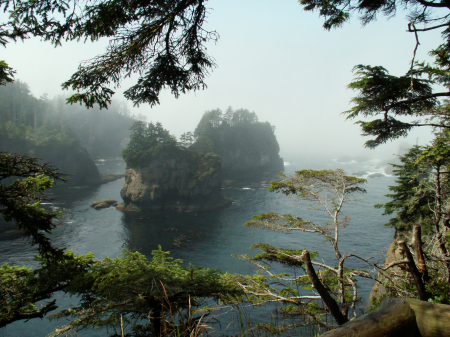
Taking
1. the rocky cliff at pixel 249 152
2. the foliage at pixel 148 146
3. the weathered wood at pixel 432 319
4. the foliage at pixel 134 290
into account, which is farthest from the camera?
the rocky cliff at pixel 249 152

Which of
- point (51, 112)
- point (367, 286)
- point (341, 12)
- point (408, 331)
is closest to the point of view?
point (408, 331)

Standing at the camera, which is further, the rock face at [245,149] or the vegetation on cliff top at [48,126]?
the rock face at [245,149]

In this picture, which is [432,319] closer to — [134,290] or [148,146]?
[134,290]

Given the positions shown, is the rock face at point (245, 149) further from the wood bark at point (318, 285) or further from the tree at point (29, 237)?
the wood bark at point (318, 285)

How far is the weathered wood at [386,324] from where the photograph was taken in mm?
1988

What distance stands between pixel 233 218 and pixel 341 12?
36.0m

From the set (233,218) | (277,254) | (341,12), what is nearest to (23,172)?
→ (277,254)

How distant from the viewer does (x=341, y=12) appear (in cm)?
689

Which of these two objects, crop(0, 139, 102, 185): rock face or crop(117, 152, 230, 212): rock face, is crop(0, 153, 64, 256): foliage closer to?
crop(117, 152, 230, 212): rock face

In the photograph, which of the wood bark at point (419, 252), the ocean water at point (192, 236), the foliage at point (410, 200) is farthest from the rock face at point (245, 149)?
the wood bark at point (419, 252)

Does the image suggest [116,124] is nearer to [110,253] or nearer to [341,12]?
[110,253]

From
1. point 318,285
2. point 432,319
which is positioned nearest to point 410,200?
point 318,285

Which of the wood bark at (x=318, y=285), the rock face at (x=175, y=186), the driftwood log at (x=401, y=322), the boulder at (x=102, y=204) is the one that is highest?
the driftwood log at (x=401, y=322)

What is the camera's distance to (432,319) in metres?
2.32
